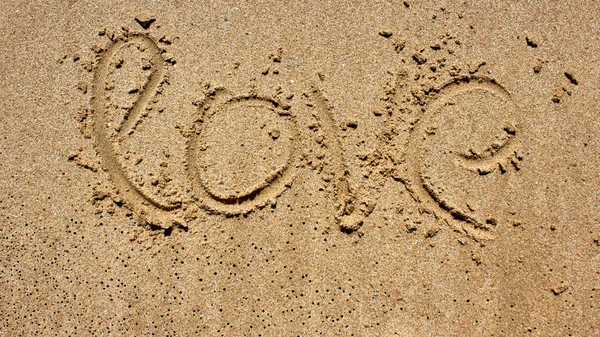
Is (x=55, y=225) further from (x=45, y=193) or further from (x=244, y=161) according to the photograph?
(x=244, y=161)

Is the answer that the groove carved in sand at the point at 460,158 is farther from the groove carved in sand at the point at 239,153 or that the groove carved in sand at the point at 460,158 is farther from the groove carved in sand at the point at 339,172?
the groove carved in sand at the point at 239,153

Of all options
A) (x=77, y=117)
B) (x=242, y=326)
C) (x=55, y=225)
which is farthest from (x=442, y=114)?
(x=55, y=225)

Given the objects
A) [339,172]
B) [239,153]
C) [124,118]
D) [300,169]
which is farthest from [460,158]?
[124,118]

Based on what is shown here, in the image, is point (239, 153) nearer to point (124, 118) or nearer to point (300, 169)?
point (300, 169)

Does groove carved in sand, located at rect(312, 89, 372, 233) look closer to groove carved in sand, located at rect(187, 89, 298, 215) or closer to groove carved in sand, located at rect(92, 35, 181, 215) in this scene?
groove carved in sand, located at rect(187, 89, 298, 215)

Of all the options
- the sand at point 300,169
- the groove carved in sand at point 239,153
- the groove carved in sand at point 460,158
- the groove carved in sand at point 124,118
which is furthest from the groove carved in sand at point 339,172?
the groove carved in sand at point 124,118

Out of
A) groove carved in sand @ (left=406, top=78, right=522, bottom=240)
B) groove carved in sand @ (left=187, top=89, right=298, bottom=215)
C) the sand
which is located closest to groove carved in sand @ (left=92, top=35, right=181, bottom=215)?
the sand
